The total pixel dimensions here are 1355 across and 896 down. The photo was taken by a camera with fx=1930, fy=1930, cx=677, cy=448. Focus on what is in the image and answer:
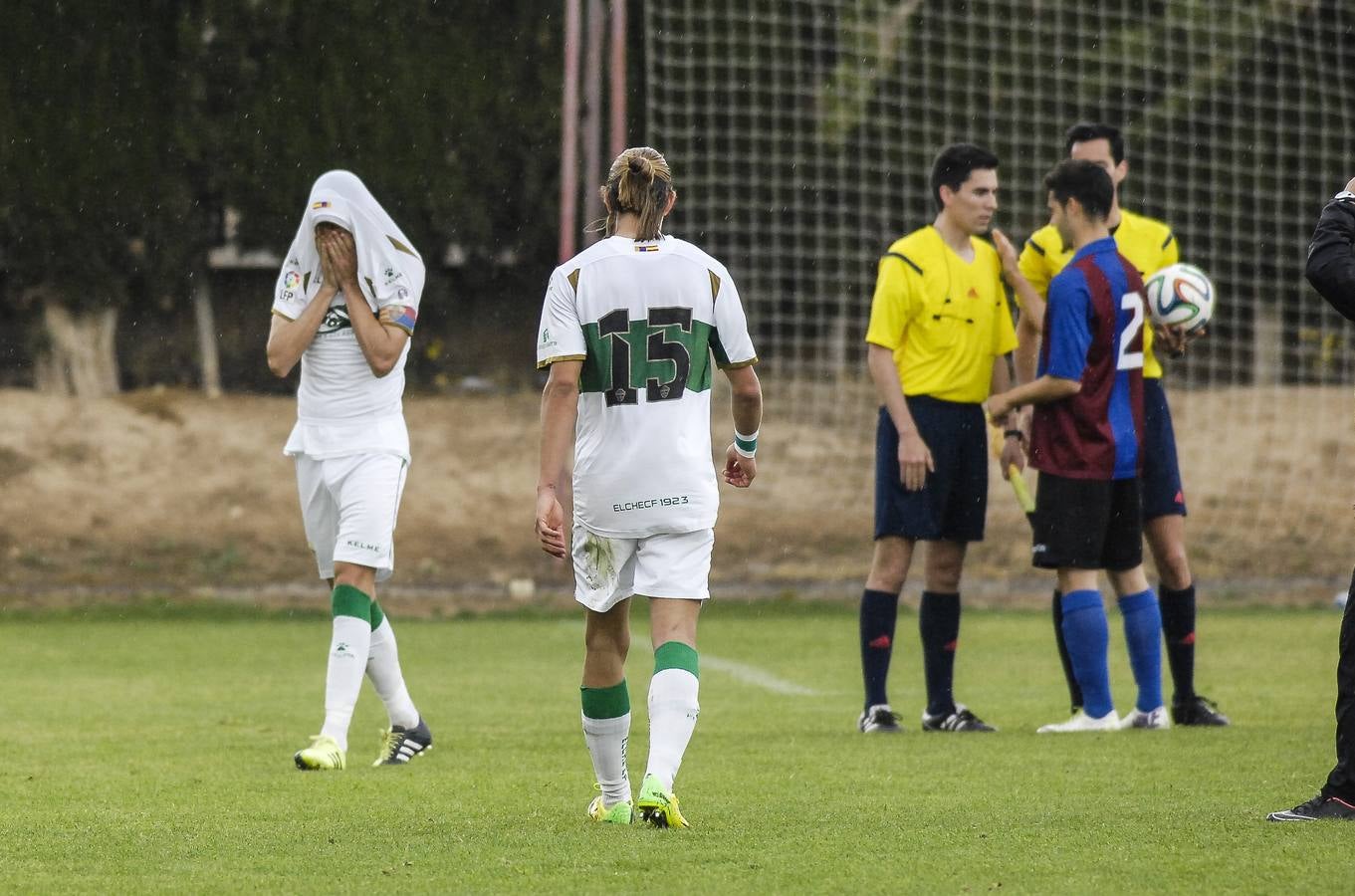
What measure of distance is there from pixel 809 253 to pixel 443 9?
3770 mm

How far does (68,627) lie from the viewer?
41.1 ft

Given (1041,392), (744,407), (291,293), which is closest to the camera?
(744,407)

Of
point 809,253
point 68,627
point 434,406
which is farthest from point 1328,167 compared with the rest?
point 68,627

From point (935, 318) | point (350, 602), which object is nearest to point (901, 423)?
point (935, 318)

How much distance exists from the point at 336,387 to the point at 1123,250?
134 inches

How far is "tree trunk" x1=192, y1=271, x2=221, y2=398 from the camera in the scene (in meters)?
17.3

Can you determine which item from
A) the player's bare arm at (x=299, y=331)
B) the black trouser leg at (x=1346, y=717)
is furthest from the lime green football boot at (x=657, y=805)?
the player's bare arm at (x=299, y=331)

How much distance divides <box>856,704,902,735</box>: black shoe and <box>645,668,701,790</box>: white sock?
2.59 meters

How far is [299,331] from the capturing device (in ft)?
23.1

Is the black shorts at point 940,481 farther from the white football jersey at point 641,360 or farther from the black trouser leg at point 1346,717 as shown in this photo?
the black trouser leg at point 1346,717

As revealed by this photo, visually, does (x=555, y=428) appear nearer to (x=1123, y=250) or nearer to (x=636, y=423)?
(x=636, y=423)

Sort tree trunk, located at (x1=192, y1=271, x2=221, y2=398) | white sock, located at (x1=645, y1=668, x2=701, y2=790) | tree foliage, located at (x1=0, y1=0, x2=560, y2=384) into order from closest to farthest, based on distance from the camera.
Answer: white sock, located at (x1=645, y1=668, x2=701, y2=790) → tree foliage, located at (x1=0, y1=0, x2=560, y2=384) → tree trunk, located at (x1=192, y1=271, x2=221, y2=398)

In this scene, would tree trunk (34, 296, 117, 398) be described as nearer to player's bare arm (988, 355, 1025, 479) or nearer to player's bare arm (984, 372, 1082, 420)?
player's bare arm (988, 355, 1025, 479)

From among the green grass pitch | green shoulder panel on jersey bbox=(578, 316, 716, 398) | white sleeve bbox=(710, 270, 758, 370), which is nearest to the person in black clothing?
the green grass pitch
